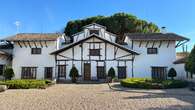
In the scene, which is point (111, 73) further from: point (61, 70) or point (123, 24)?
point (123, 24)

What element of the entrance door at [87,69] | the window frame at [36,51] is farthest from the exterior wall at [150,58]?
the window frame at [36,51]

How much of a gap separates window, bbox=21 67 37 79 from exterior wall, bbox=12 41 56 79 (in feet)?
1.27

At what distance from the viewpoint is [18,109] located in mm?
9539

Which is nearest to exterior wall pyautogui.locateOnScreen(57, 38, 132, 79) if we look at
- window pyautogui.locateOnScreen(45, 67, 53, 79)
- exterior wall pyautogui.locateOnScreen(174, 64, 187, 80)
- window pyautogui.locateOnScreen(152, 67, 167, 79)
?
window pyautogui.locateOnScreen(45, 67, 53, 79)

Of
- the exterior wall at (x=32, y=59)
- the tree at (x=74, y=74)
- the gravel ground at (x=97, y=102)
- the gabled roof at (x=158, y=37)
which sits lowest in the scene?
the gravel ground at (x=97, y=102)

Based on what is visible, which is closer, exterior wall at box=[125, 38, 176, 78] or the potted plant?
the potted plant

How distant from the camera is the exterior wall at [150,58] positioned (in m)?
27.9

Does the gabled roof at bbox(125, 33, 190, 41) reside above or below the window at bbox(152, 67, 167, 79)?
above

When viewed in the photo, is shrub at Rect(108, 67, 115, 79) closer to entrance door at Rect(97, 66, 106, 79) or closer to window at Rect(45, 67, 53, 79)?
entrance door at Rect(97, 66, 106, 79)

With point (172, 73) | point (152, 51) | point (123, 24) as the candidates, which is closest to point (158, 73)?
point (172, 73)

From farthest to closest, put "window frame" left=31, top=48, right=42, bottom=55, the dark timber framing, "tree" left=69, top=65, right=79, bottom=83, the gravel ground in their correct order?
1. "window frame" left=31, top=48, right=42, bottom=55
2. the dark timber framing
3. "tree" left=69, top=65, right=79, bottom=83
4. the gravel ground

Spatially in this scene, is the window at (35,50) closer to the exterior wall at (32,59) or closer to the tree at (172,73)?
the exterior wall at (32,59)

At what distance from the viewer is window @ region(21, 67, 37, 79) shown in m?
28.5

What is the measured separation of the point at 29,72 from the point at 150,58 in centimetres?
1477
